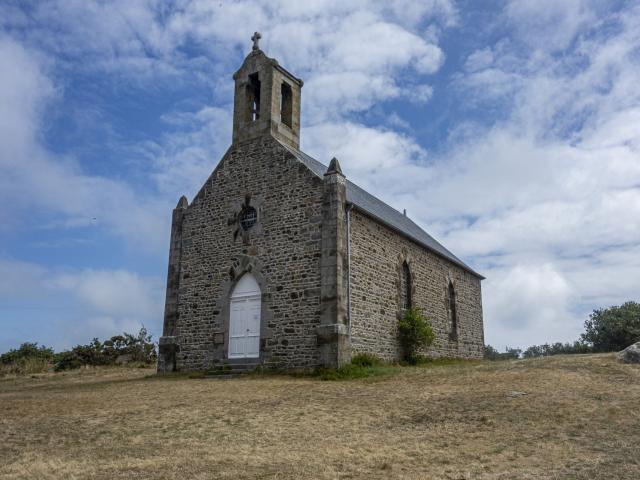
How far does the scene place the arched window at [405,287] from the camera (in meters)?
21.5

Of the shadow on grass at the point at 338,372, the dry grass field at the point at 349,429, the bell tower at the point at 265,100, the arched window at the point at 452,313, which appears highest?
the bell tower at the point at 265,100

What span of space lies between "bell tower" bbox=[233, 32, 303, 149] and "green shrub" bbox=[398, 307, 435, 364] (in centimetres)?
766

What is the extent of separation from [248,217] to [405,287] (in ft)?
21.1

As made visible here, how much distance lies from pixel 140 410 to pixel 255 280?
8.22 m

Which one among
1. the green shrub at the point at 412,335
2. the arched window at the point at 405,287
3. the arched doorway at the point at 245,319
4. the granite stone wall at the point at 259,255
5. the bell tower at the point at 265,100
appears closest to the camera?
the granite stone wall at the point at 259,255

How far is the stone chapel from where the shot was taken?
17781mm

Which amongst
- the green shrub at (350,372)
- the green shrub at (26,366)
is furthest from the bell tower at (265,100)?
the green shrub at (26,366)

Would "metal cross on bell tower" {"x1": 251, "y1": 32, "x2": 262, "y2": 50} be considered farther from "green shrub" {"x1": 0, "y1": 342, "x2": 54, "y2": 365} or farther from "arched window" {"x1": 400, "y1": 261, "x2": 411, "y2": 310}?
"green shrub" {"x1": 0, "y1": 342, "x2": 54, "y2": 365}

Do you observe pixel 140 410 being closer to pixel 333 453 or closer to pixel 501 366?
pixel 333 453

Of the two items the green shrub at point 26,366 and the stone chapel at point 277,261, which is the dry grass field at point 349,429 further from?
the green shrub at point 26,366

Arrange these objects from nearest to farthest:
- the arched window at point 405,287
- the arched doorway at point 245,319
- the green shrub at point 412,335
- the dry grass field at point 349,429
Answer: the dry grass field at point 349,429, the arched doorway at point 245,319, the green shrub at point 412,335, the arched window at point 405,287

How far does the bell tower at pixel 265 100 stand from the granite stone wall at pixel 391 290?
4.65 metres

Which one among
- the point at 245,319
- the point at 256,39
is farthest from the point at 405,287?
the point at 256,39

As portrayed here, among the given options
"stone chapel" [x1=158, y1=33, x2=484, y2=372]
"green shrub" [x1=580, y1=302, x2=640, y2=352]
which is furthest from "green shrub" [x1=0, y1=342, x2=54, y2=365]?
"green shrub" [x1=580, y1=302, x2=640, y2=352]
